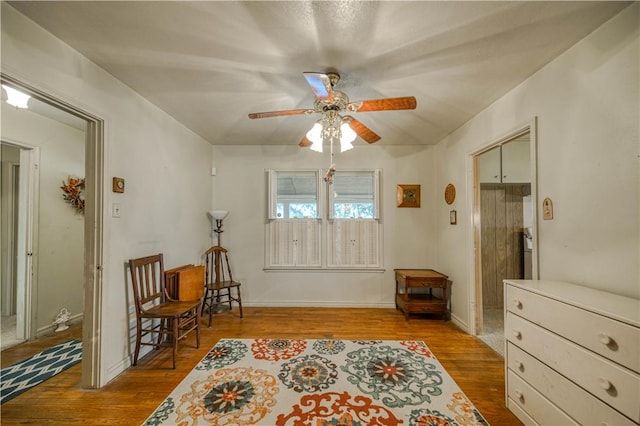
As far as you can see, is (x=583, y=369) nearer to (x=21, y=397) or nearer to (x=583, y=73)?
(x=583, y=73)

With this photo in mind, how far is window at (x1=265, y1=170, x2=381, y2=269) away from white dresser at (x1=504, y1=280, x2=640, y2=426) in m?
2.05

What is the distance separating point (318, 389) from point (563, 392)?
4.75 feet

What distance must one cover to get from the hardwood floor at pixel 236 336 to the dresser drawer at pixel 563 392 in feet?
1.16

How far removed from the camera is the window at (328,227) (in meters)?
3.63

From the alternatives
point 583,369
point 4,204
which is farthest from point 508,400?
point 4,204

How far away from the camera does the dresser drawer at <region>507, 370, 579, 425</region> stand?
128 centimetres

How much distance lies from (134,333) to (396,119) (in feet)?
11.2

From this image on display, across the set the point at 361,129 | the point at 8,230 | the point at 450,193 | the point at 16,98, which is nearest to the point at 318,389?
the point at 361,129

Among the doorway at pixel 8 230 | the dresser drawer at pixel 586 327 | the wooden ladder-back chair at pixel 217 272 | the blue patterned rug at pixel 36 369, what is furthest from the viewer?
the wooden ladder-back chair at pixel 217 272

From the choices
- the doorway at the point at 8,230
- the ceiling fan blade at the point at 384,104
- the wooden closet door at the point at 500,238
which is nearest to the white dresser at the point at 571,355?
the ceiling fan blade at the point at 384,104

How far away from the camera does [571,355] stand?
122 cm

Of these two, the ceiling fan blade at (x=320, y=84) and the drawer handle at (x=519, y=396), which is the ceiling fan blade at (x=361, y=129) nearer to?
the ceiling fan blade at (x=320, y=84)

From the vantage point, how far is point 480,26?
1.42 meters

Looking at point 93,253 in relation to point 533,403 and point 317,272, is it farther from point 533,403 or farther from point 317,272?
point 533,403
